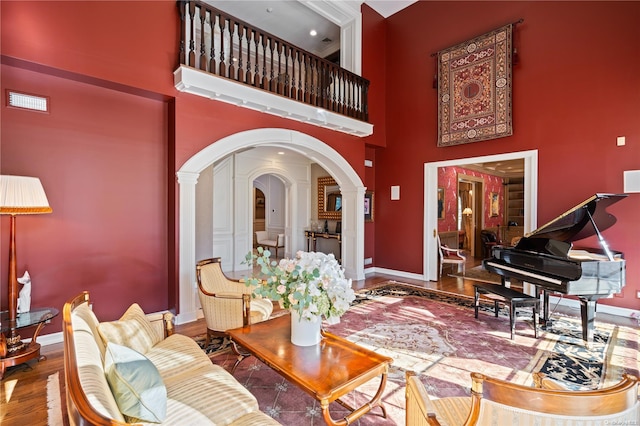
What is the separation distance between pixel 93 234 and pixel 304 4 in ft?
17.1

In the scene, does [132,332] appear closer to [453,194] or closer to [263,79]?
[263,79]

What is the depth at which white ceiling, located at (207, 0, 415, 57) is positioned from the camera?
19.6 ft

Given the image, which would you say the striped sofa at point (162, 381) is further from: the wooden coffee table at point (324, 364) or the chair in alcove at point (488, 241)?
the chair in alcove at point (488, 241)

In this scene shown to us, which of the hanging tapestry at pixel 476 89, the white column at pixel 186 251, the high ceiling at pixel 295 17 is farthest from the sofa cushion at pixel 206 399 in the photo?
the high ceiling at pixel 295 17

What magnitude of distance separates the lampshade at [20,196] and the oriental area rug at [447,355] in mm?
2069

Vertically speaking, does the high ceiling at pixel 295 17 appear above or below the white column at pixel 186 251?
above

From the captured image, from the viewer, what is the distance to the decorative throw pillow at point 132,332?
→ 1.84m

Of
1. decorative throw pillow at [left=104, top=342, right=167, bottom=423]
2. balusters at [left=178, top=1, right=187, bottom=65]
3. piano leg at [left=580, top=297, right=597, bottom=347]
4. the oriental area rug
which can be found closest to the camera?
decorative throw pillow at [left=104, top=342, right=167, bottom=423]

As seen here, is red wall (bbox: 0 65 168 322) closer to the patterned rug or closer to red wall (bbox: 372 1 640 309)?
red wall (bbox: 372 1 640 309)

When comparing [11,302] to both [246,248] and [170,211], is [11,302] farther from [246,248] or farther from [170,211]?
[246,248]

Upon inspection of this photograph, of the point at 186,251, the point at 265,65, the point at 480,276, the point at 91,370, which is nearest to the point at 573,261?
the point at 480,276

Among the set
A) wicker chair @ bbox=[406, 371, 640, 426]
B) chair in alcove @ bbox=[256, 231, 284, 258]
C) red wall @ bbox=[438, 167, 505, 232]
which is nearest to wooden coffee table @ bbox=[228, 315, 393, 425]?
wicker chair @ bbox=[406, 371, 640, 426]

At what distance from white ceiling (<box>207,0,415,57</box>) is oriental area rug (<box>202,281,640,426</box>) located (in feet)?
19.2

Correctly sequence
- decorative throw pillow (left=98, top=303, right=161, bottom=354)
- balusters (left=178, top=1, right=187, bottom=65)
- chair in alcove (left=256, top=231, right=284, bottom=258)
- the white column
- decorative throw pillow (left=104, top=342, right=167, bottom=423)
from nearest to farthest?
1. decorative throw pillow (left=104, top=342, right=167, bottom=423)
2. decorative throw pillow (left=98, top=303, right=161, bottom=354)
3. balusters (left=178, top=1, right=187, bottom=65)
4. the white column
5. chair in alcove (left=256, top=231, right=284, bottom=258)
